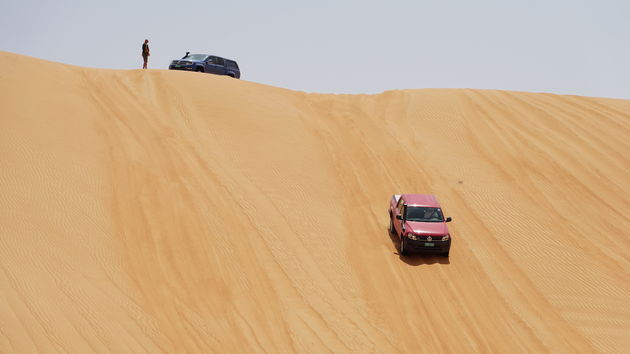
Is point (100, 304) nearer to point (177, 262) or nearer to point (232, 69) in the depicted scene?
point (177, 262)

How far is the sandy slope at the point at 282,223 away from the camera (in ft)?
42.0

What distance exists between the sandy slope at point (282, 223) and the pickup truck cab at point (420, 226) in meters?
0.59

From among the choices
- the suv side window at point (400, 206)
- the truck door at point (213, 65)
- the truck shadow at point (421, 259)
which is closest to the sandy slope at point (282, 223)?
the truck shadow at point (421, 259)

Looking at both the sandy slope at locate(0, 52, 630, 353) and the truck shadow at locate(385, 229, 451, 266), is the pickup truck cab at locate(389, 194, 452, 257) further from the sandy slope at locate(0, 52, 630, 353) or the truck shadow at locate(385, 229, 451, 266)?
the sandy slope at locate(0, 52, 630, 353)

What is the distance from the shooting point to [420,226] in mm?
16500

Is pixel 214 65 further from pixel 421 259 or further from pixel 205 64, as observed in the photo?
pixel 421 259

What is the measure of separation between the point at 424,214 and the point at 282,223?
4.74 metres

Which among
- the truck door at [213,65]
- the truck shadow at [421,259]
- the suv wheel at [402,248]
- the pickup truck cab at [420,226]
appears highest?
the truck door at [213,65]

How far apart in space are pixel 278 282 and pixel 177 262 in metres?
2.92

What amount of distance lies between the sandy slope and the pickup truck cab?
592mm

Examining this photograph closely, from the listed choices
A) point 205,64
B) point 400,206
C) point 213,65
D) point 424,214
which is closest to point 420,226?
point 424,214

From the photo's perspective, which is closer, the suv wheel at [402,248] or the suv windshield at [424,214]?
the suv wheel at [402,248]

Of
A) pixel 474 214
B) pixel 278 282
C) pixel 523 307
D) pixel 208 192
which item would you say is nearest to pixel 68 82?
pixel 208 192

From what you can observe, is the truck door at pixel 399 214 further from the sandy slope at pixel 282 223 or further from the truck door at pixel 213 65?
the truck door at pixel 213 65
